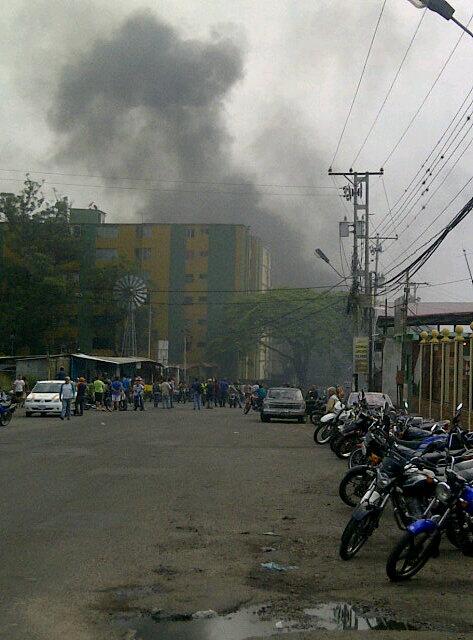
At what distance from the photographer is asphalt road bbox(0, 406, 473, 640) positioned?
21.7 ft

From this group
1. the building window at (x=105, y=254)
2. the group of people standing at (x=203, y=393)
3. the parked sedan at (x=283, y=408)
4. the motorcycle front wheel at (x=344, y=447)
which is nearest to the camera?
the motorcycle front wheel at (x=344, y=447)

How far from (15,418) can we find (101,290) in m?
43.5

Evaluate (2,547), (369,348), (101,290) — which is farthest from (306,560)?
(101,290)

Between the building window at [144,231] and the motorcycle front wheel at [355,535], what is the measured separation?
76.9 metres

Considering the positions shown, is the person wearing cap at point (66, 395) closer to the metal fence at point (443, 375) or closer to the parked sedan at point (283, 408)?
the parked sedan at point (283, 408)

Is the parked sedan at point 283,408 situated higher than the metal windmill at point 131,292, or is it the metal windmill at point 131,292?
the metal windmill at point 131,292

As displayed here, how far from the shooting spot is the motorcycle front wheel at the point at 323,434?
23472mm

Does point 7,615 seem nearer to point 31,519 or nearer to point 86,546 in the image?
point 86,546

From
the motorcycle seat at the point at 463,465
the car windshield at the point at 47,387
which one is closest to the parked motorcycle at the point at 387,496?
the motorcycle seat at the point at 463,465

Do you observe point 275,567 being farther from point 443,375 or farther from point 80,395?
point 80,395

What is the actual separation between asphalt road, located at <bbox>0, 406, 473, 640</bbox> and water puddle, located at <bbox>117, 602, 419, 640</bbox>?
121 millimetres

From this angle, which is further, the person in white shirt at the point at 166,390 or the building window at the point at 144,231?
the building window at the point at 144,231

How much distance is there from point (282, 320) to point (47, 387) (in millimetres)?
45779

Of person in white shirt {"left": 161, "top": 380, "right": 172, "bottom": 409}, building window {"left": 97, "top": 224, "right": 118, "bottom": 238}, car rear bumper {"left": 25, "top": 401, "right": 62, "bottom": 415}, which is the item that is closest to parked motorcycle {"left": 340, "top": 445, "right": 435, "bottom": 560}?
car rear bumper {"left": 25, "top": 401, "right": 62, "bottom": 415}
